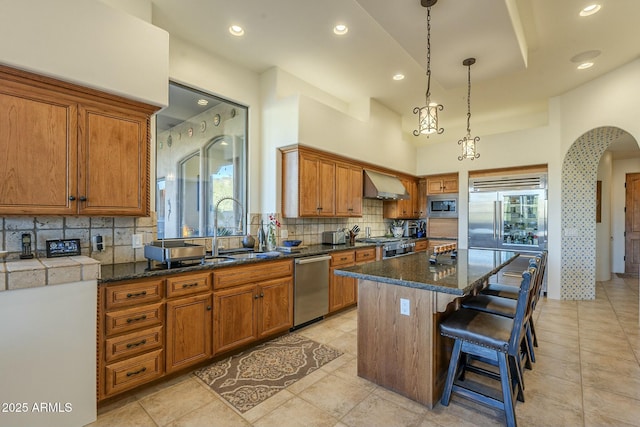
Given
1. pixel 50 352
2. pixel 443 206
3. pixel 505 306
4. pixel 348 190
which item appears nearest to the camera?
pixel 50 352

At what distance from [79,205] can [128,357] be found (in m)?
1.15

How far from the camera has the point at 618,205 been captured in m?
6.81

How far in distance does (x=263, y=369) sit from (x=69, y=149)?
89.5 inches

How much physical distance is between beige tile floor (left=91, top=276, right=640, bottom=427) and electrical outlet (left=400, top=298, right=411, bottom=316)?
631mm

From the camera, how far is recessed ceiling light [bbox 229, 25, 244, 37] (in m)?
3.08

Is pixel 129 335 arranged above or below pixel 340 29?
below

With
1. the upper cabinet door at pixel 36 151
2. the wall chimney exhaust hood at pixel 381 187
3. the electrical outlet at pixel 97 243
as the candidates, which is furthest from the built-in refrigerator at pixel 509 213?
the upper cabinet door at pixel 36 151

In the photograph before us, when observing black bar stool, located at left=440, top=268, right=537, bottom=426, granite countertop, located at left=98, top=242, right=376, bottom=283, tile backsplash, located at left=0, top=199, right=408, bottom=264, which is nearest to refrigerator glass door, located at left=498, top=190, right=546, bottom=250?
black bar stool, located at left=440, top=268, right=537, bottom=426

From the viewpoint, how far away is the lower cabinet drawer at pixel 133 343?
2.09 meters

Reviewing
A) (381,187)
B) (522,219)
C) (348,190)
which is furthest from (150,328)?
(522,219)

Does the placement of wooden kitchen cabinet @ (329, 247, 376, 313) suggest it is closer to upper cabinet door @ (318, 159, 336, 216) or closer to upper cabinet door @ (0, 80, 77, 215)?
upper cabinet door @ (318, 159, 336, 216)

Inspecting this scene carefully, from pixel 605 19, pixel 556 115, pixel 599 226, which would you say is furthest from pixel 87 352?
pixel 599 226

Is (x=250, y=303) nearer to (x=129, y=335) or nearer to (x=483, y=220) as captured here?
(x=129, y=335)

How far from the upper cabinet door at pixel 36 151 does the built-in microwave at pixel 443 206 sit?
5857mm
